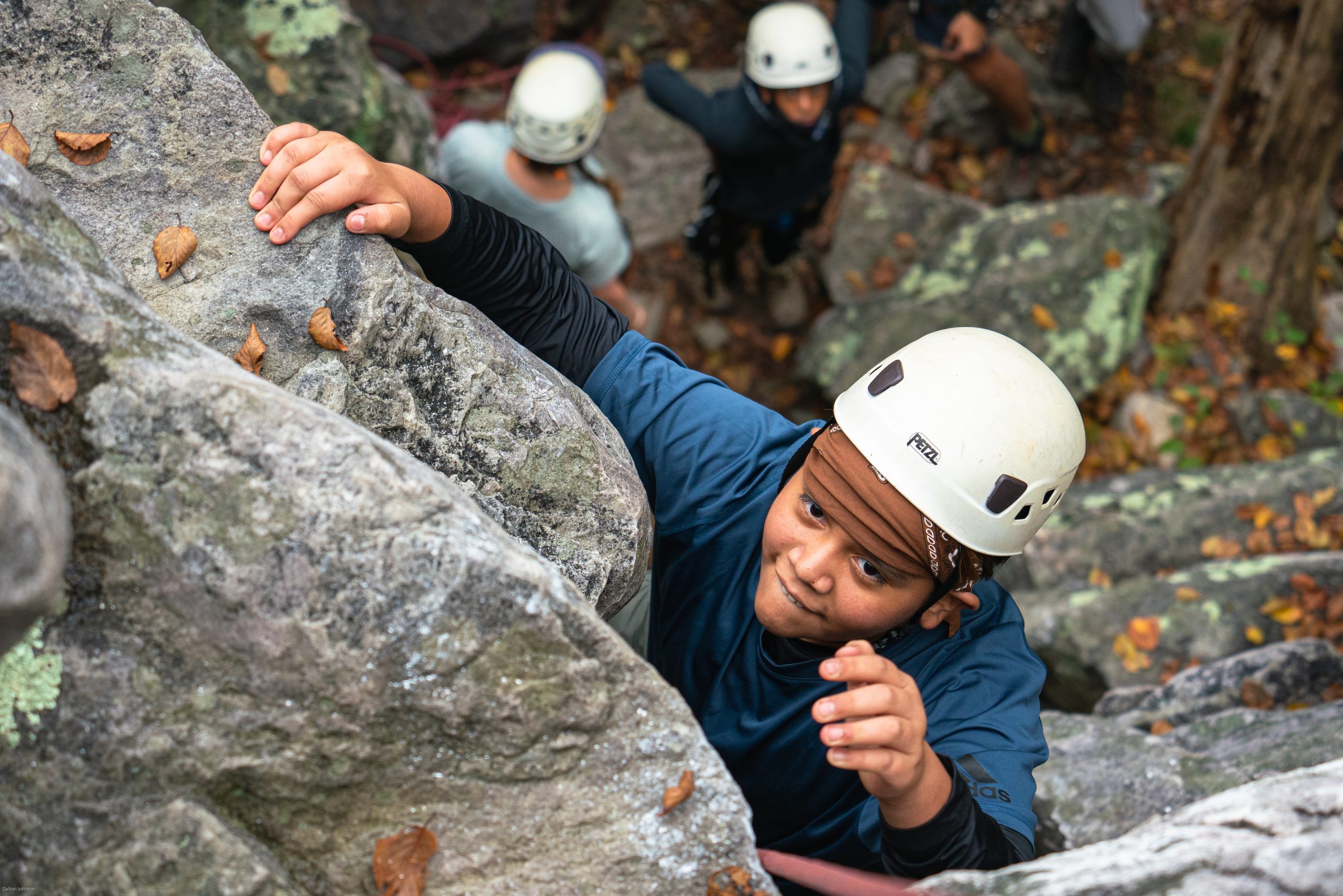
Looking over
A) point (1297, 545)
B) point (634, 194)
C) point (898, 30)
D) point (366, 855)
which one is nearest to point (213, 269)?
point (366, 855)

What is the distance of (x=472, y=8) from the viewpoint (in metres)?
7.67

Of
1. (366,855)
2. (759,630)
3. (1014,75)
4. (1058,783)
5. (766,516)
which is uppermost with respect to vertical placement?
(1014,75)

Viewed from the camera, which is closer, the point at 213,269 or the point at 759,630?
the point at 213,269

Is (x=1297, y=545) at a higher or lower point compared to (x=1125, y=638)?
higher

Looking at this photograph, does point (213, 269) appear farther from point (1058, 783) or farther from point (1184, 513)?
Answer: point (1184, 513)

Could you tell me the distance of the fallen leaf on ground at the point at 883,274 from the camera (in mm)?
7523

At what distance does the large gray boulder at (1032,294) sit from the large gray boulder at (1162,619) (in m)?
2.02

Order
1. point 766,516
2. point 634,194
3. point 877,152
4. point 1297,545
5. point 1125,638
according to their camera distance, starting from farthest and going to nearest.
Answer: point 877,152 < point 634,194 < point 1297,545 < point 1125,638 < point 766,516

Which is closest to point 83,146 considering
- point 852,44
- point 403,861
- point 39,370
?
point 39,370

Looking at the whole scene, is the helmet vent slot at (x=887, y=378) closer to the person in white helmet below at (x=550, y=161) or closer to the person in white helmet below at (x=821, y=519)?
the person in white helmet below at (x=821, y=519)

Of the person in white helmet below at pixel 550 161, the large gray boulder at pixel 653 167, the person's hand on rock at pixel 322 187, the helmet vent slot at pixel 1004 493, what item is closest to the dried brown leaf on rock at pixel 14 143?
the person's hand on rock at pixel 322 187

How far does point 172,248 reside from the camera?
2223mm

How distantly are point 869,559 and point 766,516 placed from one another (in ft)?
1.07

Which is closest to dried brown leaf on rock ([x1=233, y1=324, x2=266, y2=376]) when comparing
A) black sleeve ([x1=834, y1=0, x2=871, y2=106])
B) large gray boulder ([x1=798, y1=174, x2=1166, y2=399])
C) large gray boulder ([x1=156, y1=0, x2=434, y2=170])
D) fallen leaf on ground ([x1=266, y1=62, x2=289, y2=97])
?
large gray boulder ([x1=156, y1=0, x2=434, y2=170])
